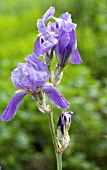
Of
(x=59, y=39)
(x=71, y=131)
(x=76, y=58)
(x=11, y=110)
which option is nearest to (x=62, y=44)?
(x=59, y=39)

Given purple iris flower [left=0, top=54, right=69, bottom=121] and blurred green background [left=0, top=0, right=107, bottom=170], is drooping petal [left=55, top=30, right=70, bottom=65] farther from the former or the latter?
blurred green background [left=0, top=0, right=107, bottom=170]

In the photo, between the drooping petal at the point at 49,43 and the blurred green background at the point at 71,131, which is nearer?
the drooping petal at the point at 49,43

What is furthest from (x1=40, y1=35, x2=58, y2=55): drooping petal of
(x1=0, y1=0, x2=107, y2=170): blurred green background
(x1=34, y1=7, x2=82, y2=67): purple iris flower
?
(x1=0, y1=0, x2=107, y2=170): blurred green background

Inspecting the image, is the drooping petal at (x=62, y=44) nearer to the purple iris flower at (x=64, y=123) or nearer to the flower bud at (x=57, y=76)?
the flower bud at (x=57, y=76)

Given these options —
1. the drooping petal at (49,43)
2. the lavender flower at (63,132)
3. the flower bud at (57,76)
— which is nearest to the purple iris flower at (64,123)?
the lavender flower at (63,132)

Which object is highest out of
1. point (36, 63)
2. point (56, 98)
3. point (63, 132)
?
point (36, 63)

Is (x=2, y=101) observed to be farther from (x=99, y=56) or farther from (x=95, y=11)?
(x=95, y=11)

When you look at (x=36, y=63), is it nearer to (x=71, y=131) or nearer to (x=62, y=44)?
(x=62, y=44)
